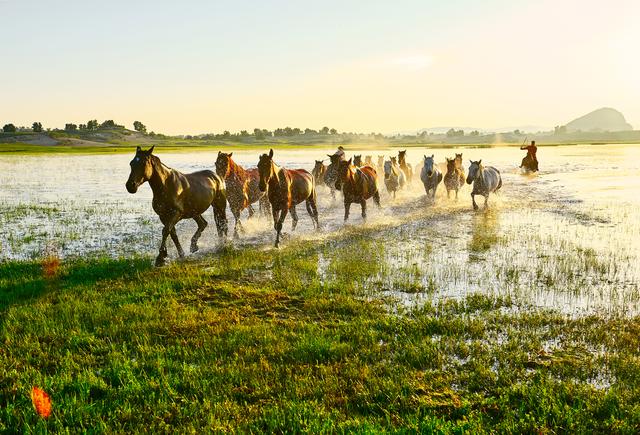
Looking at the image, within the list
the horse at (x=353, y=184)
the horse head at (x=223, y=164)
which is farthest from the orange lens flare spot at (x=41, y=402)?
the horse at (x=353, y=184)

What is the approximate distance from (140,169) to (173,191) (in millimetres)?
1474

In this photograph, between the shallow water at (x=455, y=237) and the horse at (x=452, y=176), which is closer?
the shallow water at (x=455, y=237)

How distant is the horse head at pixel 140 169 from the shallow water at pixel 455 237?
317cm

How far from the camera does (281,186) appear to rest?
1381 cm

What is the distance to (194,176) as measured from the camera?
1263 centimetres

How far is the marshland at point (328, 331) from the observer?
4.79 meters

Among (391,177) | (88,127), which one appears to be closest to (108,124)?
(88,127)

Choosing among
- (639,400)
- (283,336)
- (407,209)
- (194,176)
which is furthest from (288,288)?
(407,209)

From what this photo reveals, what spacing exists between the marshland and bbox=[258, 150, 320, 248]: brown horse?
114 cm

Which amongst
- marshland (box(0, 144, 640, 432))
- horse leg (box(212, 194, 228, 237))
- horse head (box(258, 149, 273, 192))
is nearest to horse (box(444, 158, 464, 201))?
marshland (box(0, 144, 640, 432))

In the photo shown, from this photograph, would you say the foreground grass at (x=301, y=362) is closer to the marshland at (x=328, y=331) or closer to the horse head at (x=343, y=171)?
the marshland at (x=328, y=331)

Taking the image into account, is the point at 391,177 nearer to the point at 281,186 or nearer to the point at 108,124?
the point at 281,186

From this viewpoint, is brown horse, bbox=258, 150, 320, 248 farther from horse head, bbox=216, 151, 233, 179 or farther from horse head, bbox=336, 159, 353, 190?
horse head, bbox=216, 151, 233, 179

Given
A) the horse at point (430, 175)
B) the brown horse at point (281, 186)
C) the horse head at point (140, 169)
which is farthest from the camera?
the horse at point (430, 175)
